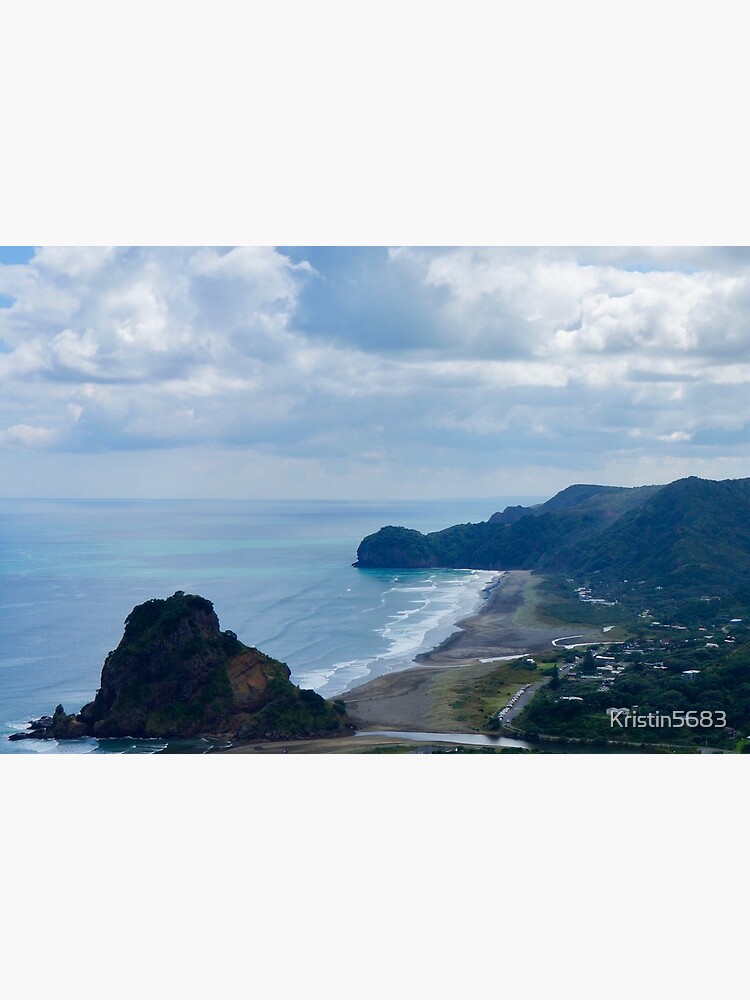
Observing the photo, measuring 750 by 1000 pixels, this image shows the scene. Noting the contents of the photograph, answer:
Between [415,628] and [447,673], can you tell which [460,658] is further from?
[415,628]

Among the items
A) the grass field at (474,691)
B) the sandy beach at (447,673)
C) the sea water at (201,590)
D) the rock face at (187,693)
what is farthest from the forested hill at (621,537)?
the rock face at (187,693)

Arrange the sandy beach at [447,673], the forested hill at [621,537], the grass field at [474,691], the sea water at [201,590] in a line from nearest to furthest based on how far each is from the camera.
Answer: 1. the sandy beach at [447,673]
2. the grass field at [474,691]
3. the sea water at [201,590]
4. the forested hill at [621,537]

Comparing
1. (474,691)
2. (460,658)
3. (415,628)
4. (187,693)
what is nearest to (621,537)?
(415,628)

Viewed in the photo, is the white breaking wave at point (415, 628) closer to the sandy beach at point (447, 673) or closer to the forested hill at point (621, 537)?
the sandy beach at point (447, 673)

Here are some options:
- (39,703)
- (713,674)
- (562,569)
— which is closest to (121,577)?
(39,703)

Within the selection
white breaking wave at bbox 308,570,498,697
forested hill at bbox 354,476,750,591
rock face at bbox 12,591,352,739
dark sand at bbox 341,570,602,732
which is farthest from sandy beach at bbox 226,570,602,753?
forested hill at bbox 354,476,750,591

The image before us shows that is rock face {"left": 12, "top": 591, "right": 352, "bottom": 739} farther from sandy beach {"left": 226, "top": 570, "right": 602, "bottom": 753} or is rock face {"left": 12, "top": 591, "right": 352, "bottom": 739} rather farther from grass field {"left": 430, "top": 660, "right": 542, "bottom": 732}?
grass field {"left": 430, "top": 660, "right": 542, "bottom": 732}
